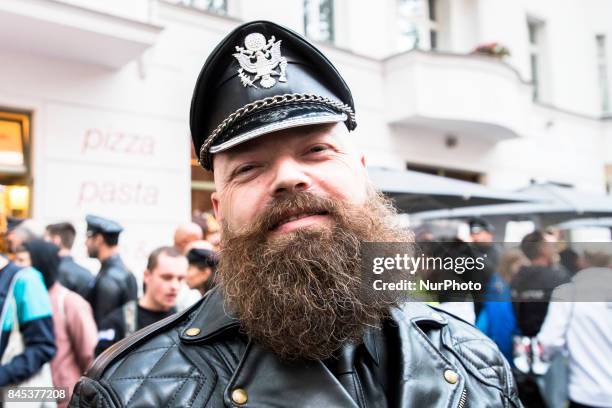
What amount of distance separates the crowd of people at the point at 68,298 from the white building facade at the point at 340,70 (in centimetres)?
235

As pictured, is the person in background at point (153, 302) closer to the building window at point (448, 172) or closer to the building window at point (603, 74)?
Answer: the building window at point (448, 172)

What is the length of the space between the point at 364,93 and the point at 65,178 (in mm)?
4924

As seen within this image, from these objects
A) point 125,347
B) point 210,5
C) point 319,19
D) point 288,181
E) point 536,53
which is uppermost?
point 536,53

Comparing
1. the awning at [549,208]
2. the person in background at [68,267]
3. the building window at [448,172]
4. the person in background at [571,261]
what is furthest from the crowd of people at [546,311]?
the building window at [448,172]

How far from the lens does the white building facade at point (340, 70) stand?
20.3 ft

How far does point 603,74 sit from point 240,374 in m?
16.1

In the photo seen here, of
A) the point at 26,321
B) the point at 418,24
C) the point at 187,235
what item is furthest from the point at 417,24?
the point at 26,321

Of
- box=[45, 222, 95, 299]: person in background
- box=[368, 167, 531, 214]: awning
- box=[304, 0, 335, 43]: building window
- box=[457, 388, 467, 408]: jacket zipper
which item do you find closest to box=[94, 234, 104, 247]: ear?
box=[45, 222, 95, 299]: person in background

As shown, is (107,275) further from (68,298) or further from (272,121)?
(272,121)

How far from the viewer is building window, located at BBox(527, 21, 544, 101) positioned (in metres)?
13.3

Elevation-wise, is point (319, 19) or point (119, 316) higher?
point (319, 19)

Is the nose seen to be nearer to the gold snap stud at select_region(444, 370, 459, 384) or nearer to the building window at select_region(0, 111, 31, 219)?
the gold snap stud at select_region(444, 370, 459, 384)

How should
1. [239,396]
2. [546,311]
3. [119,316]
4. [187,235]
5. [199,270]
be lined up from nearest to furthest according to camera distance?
[239,396] < [546,311] < [119,316] < [199,270] < [187,235]

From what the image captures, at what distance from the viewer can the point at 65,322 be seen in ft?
11.1
